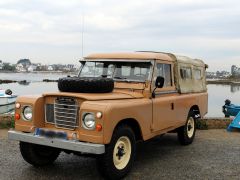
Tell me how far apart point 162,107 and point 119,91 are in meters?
0.95

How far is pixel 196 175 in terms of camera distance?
6379 mm

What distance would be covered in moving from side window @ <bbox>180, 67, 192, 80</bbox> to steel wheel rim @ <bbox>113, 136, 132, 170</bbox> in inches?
119

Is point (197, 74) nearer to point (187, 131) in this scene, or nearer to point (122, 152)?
point (187, 131)

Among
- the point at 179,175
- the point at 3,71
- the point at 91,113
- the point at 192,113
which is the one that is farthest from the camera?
the point at 3,71

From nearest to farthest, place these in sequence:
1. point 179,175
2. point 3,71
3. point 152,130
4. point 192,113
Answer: point 179,175 → point 152,130 → point 192,113 → point 3,71

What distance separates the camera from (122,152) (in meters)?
6.09

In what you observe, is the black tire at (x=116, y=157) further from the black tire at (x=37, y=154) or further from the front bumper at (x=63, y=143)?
the black tire at (x=37, y=154)

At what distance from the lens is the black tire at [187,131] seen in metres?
8.88

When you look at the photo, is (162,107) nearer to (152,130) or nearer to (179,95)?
(152,130)

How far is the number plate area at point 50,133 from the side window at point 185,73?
3.79m

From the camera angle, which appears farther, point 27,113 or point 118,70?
point 118,70

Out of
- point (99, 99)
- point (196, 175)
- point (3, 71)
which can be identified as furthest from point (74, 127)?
point (3, 71)

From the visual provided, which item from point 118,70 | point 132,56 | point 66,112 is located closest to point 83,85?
point 66,112

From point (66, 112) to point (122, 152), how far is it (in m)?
1.11
